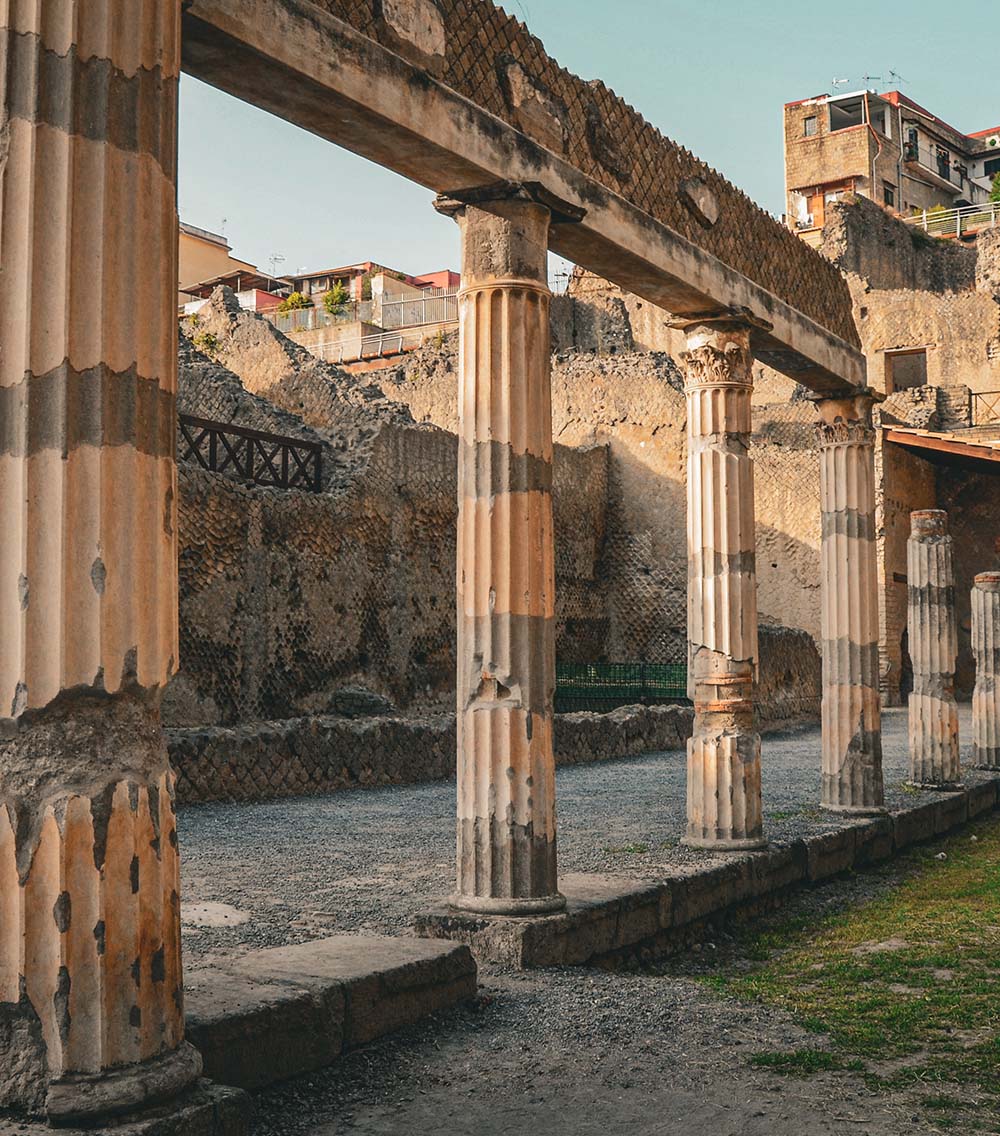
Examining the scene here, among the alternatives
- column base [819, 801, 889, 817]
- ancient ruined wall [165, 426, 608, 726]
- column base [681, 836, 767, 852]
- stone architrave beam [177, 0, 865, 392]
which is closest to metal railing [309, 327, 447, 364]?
ancient ruined wall [165, 426, 608, 726]

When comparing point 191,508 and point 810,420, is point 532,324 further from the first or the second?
point 810,420

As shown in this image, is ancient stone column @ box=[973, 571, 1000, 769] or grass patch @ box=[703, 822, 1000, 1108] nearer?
grass patch @ box=[703, 822, 1000, 1108]

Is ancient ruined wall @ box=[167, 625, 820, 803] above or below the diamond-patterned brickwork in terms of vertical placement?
below

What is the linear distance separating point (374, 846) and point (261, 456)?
8.04 metres

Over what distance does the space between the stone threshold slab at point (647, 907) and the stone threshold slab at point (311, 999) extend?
0.44 metres

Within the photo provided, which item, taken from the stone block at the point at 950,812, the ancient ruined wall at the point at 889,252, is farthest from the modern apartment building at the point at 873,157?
the stone block at the point at 950,812

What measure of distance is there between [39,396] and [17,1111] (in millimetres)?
1347

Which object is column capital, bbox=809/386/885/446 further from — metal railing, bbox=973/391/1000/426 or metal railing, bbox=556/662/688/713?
metal railing, bbox=973/391/1000/426

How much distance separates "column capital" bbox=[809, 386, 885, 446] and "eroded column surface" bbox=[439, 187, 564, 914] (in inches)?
146

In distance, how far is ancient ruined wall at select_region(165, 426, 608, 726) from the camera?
11.8 metres

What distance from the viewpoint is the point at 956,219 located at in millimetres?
38156

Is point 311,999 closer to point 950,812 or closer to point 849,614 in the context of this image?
point 849,614

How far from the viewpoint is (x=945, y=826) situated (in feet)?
28.3

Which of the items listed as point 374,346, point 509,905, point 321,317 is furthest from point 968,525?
point 321,317
